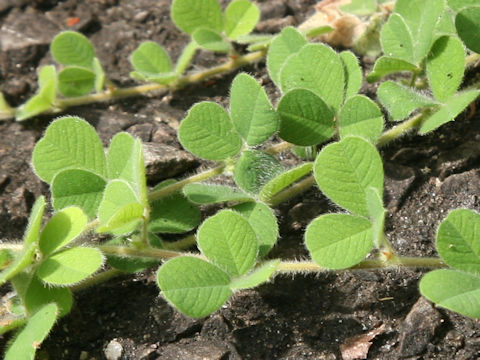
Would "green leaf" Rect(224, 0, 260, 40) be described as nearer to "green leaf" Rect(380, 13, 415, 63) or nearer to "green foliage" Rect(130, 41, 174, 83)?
"green foliage" Rect(130, 41, 174, 83)

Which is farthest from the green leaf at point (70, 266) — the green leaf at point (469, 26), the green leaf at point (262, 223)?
the green leaf at point (469, 26)

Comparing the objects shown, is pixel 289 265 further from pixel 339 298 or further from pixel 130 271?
pixel 130 271

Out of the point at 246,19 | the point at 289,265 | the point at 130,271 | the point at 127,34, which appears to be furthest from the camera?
the point at 127,34

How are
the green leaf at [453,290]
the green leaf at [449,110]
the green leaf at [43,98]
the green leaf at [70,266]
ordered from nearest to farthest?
the green leaf at [453,290] < the green leaf at [70,266] < the green leaf at [449,110] < the green leaf at [43,98]

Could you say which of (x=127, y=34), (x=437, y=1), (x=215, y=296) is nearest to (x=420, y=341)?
(x=215, y=296)

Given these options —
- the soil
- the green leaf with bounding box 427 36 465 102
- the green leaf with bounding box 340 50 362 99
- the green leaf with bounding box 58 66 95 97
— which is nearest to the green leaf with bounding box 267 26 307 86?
the green leaf with bounding box 340 50 362 99

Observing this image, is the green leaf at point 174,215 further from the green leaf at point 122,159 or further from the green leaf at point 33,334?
the green leaf at point 33,334

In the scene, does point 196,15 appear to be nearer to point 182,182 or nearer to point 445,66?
point 182,182
